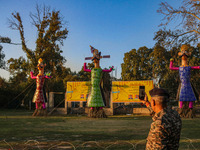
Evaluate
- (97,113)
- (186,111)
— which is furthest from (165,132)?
(186,111)

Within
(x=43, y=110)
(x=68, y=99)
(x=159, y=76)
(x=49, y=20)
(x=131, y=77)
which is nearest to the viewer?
(x=43, y=110)

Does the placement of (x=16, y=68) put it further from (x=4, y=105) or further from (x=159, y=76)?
(x=159, y=76)

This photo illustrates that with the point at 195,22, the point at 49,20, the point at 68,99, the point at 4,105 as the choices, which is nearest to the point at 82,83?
the point at 68,99

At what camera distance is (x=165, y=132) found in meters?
2.36

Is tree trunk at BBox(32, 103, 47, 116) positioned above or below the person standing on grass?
below

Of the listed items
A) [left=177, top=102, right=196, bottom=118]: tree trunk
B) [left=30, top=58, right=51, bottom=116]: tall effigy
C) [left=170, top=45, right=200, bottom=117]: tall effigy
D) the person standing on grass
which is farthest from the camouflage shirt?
[left=30, top=58, right=51, bottom=116]: tall effigy

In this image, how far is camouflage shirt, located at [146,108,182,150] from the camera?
2363mm

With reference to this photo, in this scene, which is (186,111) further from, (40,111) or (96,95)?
(40,111)

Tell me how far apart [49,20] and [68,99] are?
12413mm

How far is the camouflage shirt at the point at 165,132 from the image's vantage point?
7.75 ft

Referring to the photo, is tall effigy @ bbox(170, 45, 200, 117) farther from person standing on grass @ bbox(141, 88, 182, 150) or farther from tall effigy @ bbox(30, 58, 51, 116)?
person standing on grass @ bbox(141, 88, 182, 150)

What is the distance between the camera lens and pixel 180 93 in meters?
11.5

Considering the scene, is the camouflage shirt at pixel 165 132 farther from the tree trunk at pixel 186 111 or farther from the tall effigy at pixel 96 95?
the tree trunk at pixel 186 111

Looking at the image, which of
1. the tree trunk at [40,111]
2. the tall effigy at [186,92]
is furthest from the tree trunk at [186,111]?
the tree trunk at [40,111]
